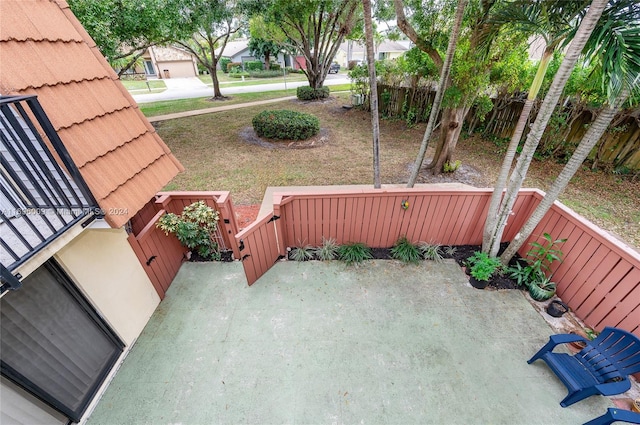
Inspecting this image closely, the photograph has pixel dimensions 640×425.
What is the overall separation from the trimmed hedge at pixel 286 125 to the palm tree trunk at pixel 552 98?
6980 millimetres

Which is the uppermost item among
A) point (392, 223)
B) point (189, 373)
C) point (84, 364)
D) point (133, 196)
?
point (133, 196)

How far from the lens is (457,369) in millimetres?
3133

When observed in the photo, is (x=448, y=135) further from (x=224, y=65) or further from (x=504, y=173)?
(x=224, y=65)

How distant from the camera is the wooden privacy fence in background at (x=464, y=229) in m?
3.27

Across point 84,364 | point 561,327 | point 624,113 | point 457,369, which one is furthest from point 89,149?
point 624,113

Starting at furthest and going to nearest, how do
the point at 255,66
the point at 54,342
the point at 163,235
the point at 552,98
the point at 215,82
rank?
the point at 255,66
the point at 215,82
the point at 163,235
the point at 552,98
the point at 54,342

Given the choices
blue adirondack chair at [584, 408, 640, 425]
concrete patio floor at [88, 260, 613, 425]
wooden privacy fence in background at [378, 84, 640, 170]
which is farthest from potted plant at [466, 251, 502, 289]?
wooden privacy fence in background at [378, 84, 640, 170]

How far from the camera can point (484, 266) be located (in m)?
4.17

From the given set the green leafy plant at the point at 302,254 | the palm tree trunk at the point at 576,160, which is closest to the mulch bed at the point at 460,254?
the green leafy plant at the point at 302,254

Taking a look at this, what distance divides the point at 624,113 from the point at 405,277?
6.88 metres

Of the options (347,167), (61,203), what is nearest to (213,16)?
(347,167)

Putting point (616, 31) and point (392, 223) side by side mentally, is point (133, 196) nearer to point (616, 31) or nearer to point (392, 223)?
point (392, 223)

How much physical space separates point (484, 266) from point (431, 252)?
813 mm

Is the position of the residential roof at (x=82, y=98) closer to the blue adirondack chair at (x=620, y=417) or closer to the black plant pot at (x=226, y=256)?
the black plant pot at (x=226, y=256)
